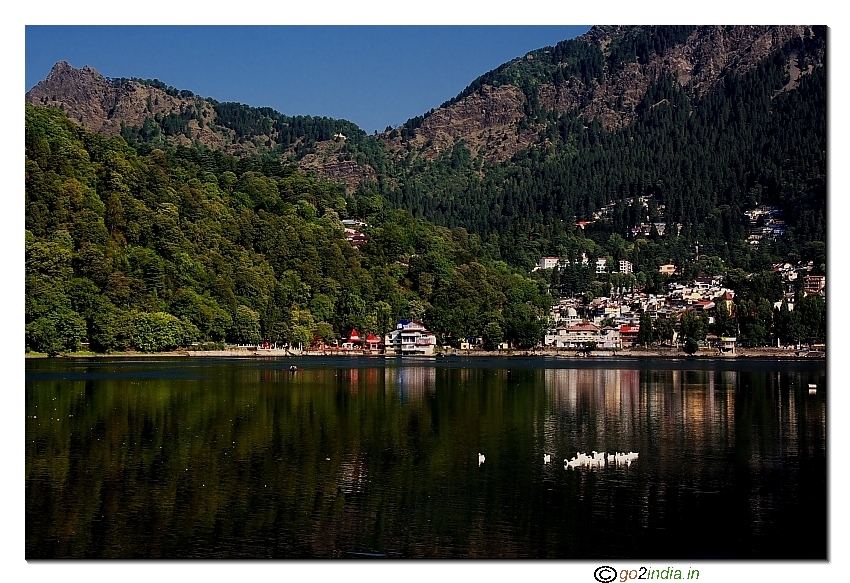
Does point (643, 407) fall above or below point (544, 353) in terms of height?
above

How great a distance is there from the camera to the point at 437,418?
80.5ft

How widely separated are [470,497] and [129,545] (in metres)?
4.82

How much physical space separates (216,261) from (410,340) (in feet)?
55.3

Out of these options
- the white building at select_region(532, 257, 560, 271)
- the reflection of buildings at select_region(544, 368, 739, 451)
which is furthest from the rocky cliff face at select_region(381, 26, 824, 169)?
the reflection of buildings at select_region(544, 368, 739, 451)

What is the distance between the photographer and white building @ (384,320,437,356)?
73.2m

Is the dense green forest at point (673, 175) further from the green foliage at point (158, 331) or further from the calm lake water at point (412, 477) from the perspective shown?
the calm lake water at point (412, 477)

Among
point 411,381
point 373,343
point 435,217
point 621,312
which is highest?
point 435,217

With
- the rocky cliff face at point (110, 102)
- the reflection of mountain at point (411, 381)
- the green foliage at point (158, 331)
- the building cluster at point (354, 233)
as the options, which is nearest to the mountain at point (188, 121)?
the rocky cliff face at point (110, 102)

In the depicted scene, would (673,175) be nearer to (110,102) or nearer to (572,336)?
(572,336)

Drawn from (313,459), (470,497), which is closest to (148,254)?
(313,459)

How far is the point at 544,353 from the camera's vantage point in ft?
258

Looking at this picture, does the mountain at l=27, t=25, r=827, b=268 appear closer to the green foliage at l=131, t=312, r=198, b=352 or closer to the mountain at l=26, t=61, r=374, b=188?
the mountain at l=26, t=61, r=374, b=188

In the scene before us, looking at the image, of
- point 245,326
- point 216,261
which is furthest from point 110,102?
point 245,326
